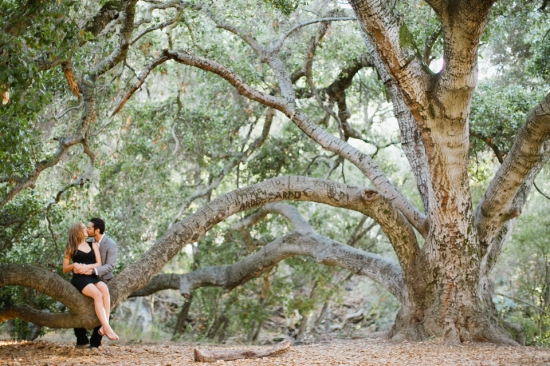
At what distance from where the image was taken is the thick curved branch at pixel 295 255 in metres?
7.62

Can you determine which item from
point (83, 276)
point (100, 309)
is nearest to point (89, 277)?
point (83, 276)

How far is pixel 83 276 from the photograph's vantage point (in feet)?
18.7

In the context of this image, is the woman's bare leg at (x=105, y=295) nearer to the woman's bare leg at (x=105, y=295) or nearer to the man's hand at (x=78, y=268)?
the woman's bare leg at (x=105, y=295)

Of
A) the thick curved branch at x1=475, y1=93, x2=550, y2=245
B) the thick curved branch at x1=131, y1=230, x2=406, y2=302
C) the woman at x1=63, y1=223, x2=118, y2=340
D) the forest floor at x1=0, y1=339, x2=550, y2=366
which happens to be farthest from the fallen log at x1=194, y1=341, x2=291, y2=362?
the thick curved branch at x1=475, y1=93, x2=550, y2=245

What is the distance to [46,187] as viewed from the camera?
9.12 metres

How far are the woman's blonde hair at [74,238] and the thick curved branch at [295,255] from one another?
3.16 m

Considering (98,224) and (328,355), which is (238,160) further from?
(328,355)

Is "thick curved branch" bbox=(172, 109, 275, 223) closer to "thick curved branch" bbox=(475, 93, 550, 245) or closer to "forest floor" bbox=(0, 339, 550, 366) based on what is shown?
"forest floor" bbox=(0, 339, 550, 366)

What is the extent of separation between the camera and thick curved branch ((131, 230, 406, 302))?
7.62 m

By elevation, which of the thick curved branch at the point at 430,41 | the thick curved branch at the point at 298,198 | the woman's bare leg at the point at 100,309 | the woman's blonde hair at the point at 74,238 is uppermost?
the thick curved branch at the point at 430,41

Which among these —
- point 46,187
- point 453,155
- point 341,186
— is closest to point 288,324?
point 46,187

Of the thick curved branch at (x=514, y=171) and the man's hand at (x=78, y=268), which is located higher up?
the thick curved branch at (x=514, y=171)

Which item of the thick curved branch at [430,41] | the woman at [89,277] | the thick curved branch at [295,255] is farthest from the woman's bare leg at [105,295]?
the thick curved branch at [430,41]

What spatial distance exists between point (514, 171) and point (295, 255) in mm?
3441
